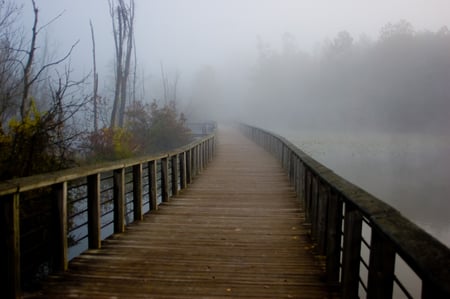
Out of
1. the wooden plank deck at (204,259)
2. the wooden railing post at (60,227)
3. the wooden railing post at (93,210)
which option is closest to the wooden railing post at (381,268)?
the wooden plank deck at (204,259)

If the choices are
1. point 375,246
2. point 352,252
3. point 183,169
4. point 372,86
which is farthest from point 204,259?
point 372,86

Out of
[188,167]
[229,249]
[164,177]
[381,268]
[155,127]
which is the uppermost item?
[155,127]

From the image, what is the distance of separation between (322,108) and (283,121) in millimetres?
8478

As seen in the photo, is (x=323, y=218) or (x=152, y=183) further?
(x=152, y=183)

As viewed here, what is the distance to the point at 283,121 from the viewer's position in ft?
227

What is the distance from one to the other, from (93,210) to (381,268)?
347 centimetres

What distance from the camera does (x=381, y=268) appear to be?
7.60ft

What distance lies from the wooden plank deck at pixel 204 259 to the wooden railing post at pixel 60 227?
0.45 ft

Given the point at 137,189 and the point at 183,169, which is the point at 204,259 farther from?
the point at 183,169

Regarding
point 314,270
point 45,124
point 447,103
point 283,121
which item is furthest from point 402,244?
point 283,121

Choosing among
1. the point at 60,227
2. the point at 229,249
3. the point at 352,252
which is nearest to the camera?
the point at 352,252

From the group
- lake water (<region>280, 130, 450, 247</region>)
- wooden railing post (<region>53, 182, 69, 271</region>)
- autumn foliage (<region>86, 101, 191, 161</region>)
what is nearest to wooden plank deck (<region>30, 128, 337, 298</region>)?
wooden railing post (<region>53, 182, 69, 271</region>)

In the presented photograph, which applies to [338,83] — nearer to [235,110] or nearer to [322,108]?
[322,108]

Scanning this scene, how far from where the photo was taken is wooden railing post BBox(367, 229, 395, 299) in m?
2.24
